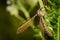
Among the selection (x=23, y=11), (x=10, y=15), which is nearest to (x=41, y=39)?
(x=23, y=11)

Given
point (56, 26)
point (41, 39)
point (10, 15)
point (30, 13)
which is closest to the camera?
point (56, 26)

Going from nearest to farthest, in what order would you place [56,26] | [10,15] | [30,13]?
[56,26], [30,13], [10,15]

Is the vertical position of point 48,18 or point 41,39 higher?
point 48,18

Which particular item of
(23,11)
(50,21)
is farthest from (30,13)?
(50,21)

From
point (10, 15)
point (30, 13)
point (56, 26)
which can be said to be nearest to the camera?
point (56, 26)

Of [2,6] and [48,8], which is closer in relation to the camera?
[48,8]

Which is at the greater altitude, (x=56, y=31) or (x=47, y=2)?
(x=47, y=2)

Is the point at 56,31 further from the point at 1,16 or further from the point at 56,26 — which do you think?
the point at 1,16

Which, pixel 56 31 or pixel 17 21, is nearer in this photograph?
pixel 56 31

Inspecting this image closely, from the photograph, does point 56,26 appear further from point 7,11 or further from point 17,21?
point 7,11
